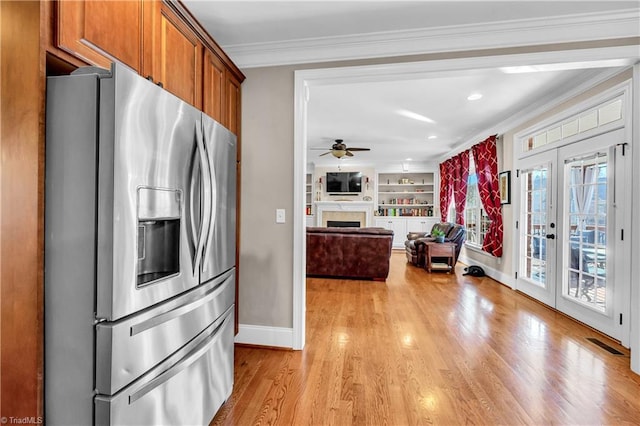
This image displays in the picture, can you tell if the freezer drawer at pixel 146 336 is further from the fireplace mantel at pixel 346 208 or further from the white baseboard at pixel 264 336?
the fireplace mantel at pixel 346 208

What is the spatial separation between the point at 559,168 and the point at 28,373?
474 cm

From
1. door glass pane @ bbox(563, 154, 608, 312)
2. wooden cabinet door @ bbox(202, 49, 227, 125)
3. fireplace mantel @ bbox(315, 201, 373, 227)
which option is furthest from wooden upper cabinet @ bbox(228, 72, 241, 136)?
fireplace mantel @ bbox(315, 201, 373, 227)

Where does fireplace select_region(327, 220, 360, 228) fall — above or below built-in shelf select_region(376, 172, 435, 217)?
below

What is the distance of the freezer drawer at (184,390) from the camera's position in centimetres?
103

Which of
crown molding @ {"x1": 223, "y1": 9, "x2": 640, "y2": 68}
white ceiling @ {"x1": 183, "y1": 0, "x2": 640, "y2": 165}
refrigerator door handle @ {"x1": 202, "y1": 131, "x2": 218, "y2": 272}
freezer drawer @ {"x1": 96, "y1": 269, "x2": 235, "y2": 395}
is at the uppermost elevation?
white ceiling @ {"x1": 183, "y1": 0, "x2": 640, "y2": 165}

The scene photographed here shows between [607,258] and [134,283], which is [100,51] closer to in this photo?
[134,283]

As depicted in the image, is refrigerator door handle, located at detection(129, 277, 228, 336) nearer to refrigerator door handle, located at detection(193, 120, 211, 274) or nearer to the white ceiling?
refrigerator door handle, located at detection(193, 120, 211, 274)

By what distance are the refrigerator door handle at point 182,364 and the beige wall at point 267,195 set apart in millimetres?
891

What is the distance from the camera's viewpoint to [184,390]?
4.34 feet

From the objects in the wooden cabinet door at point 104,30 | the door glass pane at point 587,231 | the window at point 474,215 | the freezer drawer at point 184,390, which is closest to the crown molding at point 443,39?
the wooden cabinet door at point 104,30

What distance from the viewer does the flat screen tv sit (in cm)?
880

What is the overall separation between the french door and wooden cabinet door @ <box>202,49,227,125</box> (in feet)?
11.2

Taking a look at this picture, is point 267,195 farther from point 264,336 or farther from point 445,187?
point 445,187

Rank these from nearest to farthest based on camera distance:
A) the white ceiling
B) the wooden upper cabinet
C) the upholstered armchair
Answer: the white ceiling
the wooden upper cabinet
the upholstered armchair
